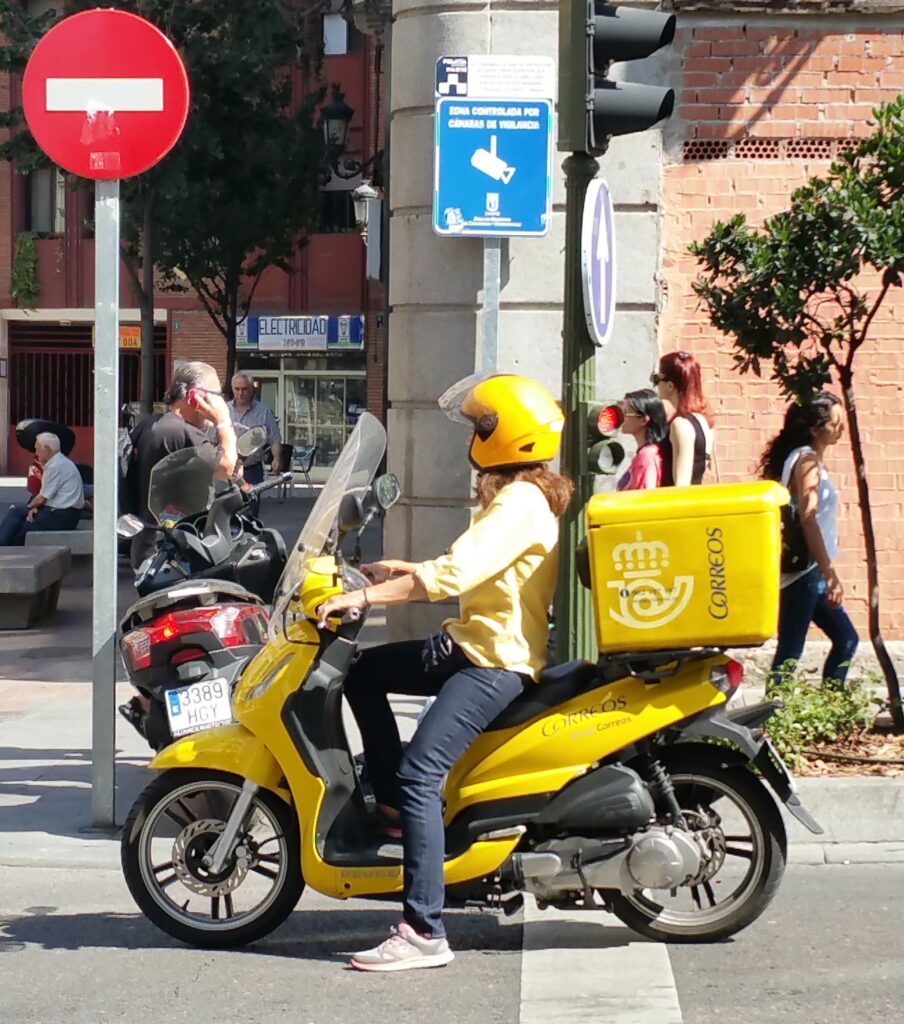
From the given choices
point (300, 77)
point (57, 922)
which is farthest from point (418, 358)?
point (300, 77)

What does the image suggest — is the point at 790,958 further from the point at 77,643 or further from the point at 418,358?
the point at 77,643

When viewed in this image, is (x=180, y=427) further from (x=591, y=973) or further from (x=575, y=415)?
(x=591, y=973)

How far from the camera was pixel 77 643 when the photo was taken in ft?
37.2

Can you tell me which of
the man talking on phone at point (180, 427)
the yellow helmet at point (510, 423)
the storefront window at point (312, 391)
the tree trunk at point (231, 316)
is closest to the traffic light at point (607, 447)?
the yellow helmet at point (510, 423)

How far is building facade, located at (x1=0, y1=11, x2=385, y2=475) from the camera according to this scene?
36375mm

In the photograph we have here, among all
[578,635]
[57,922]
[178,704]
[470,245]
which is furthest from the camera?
[470,245]

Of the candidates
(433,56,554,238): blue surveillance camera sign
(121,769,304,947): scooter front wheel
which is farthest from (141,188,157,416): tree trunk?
(121,769,304,947): scooter front wheel

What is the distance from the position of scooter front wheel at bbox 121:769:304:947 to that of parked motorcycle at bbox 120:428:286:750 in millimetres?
1116

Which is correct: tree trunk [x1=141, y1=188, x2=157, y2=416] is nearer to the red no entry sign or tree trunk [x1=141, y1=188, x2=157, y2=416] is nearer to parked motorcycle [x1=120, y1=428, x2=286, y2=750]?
parked motorcycle [x1=120, y1=428, x2=286, y2=750]

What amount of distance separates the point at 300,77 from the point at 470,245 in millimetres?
28112

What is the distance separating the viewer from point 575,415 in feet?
21.3

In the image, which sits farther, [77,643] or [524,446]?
[77,643]

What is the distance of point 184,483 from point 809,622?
2.99 metres

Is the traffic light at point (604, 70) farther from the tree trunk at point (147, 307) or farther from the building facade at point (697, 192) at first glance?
the tree trunk at point (147, 307)
